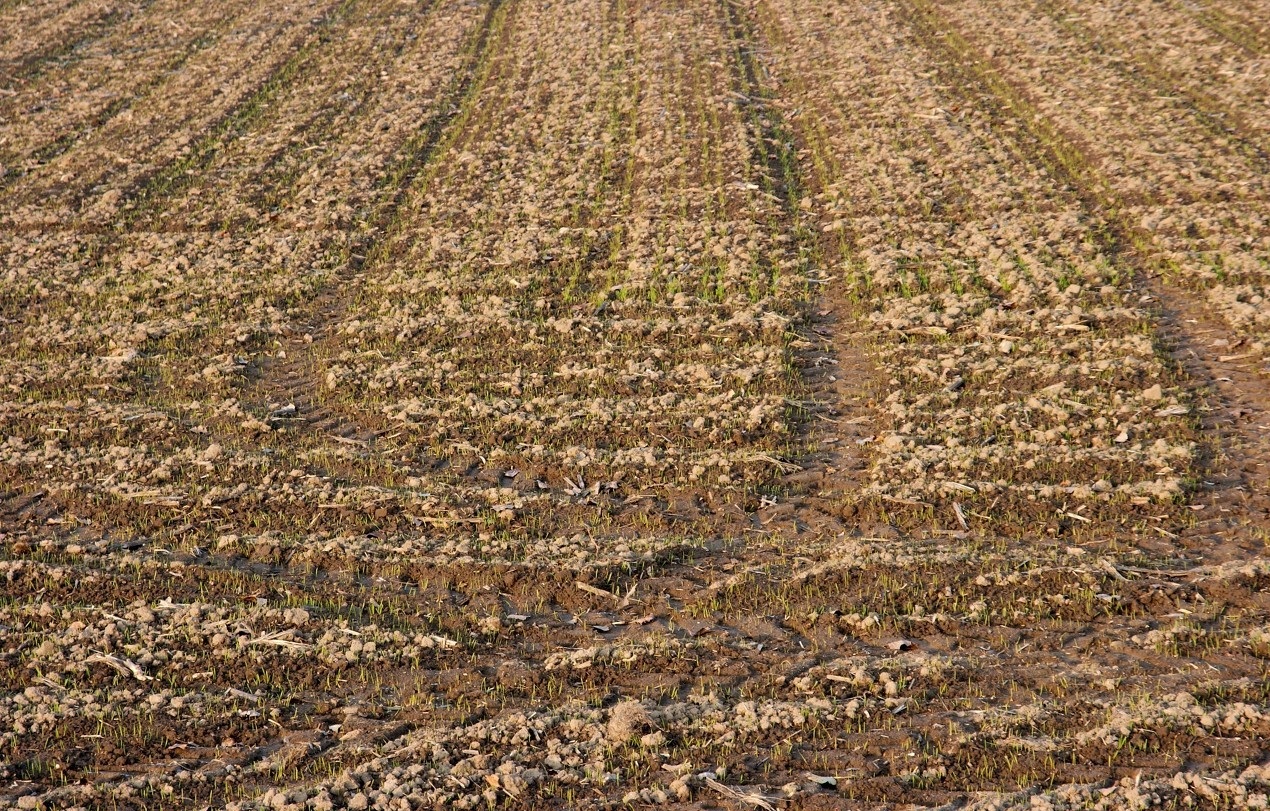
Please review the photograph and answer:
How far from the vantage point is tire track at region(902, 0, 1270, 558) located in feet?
27.9

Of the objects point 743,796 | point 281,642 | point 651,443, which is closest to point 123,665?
point 281,642

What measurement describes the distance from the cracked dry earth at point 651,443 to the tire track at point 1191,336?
5 centimetres

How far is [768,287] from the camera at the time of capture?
12562mm

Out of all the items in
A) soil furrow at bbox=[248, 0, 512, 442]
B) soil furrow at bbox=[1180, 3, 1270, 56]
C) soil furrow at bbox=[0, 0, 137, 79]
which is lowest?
soil furrow at bbox=[248, 0, 512, 442]

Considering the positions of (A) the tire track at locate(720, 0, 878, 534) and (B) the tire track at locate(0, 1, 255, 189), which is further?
(B) the tire track at locate(0, 1, 255, 189)

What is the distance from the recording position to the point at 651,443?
32.0ft

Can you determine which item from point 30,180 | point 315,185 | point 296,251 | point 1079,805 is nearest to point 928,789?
point 1079,805

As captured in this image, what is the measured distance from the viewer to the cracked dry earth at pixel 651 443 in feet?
Answer: 20.9

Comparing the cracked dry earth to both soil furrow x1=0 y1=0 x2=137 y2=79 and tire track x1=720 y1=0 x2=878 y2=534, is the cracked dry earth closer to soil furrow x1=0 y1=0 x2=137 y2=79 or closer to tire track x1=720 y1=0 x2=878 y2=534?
tire track x1=720 y1=0 x2=878 y2=534

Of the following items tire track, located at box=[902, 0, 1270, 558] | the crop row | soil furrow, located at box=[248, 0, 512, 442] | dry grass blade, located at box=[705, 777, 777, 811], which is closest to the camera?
dry grass blade, located at box=[705, 777, 777, 811]

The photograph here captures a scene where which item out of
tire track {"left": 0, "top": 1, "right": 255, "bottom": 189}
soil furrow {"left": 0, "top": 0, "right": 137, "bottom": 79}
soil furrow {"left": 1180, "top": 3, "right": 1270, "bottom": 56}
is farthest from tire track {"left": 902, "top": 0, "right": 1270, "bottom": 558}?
soil furrow {"left": 0, "top": 0, "right": 137, "bottom": 79}

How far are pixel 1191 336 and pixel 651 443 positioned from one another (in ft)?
17.3

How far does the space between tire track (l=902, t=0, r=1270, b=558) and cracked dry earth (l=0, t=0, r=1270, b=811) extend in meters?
0.05

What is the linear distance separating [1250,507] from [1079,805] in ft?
12.3
